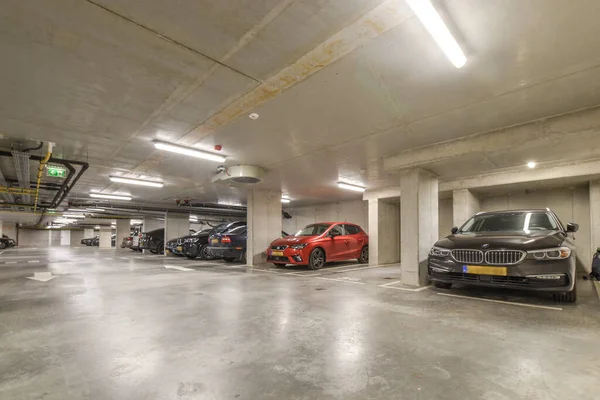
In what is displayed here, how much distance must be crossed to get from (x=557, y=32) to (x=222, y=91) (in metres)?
3.37

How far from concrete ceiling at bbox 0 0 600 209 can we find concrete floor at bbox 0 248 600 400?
272 centimetres

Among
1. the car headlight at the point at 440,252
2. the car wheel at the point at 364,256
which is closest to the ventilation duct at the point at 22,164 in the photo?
the car headlight at the point at 440,252

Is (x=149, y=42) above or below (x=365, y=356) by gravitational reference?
above

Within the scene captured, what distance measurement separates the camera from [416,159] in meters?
6.16

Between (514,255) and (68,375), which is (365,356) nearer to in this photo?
(68,375)

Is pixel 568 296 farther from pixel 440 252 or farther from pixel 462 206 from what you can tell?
pixel 462 206

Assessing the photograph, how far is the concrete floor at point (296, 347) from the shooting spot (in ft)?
6.37

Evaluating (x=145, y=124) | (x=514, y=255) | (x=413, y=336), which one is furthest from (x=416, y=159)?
(x=145, y=124)

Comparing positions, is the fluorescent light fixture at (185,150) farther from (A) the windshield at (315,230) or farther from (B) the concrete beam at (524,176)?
(B) the concrete beam at (524,176)

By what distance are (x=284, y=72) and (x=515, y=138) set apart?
402 centimetres

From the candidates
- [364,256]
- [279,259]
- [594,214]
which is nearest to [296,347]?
[279,259]

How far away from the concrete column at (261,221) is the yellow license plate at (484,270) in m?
6.83

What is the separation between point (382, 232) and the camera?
11.1 metres

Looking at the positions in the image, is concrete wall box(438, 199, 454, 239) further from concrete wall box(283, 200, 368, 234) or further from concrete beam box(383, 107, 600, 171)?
concrete beam box(383, 107, 600, 171)
